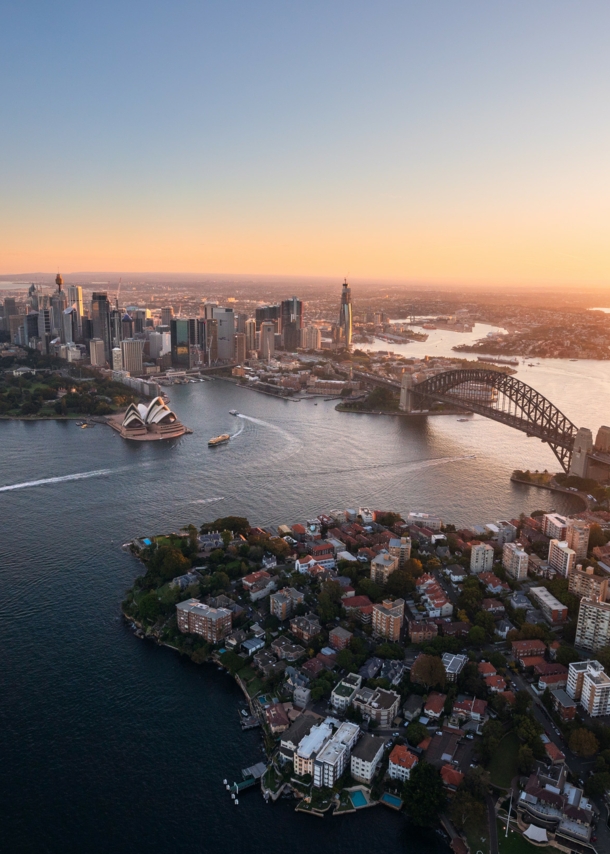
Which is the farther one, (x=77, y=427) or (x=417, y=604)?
(x=77, y=427)

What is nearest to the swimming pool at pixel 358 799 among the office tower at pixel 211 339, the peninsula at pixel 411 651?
the peninsula at pixel 411 651

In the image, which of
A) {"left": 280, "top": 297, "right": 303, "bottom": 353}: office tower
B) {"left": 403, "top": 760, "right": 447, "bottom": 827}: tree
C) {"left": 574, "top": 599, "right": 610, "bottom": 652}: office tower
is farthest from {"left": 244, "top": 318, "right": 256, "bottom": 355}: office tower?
{"left": 403, "top": 760, "right": 447, "bottom": 827}: tree

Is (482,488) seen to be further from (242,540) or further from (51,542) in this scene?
(51,542)

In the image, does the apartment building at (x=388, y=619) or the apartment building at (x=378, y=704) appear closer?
the apartment building at (x=378, y=704)

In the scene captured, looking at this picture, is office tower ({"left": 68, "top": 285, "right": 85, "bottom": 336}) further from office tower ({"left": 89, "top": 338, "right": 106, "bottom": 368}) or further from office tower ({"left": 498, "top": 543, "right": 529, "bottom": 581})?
office tower ({"left": 498, "top": 543, "right": 529, "bottom": 581})

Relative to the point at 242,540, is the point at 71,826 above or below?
below

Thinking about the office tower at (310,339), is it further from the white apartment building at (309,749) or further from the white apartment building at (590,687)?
the white apartment building at (309,749)

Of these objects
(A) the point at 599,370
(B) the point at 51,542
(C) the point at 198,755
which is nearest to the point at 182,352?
(A) the point at 599,370
